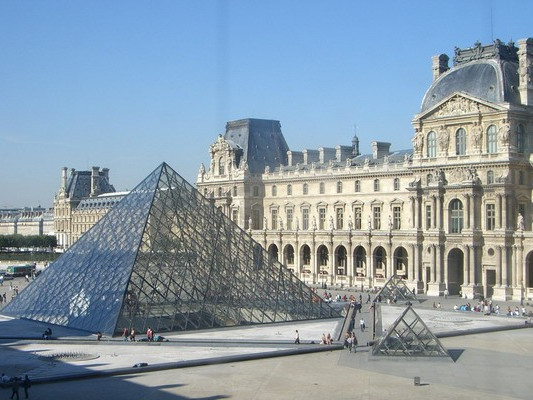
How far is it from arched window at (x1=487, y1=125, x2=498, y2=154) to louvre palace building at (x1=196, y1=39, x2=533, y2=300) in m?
0.06

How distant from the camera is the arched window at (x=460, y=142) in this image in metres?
59.6

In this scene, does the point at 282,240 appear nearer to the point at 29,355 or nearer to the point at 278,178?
the point at 278,178

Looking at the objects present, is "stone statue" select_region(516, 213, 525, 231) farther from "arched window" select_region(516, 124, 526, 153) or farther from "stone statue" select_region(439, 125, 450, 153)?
"stone statue" select_region(439, 125, 450, 153)

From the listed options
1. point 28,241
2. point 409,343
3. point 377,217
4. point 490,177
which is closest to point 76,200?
point 28,241

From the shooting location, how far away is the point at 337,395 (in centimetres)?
2703

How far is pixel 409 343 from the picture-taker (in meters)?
34.4

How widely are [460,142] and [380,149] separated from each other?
15.0 metres

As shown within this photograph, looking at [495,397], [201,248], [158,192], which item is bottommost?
[495,397]

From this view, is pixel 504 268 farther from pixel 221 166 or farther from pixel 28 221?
pixel 28 221

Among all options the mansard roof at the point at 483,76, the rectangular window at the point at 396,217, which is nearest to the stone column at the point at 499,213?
the mansard roof at the point at 483,76

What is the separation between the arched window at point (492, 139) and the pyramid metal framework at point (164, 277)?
1801 centimetres

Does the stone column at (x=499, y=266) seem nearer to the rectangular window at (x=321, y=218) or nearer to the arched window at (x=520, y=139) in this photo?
the arched window at (x=520, y=139)

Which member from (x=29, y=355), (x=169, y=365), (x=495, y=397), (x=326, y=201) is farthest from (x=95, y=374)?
(x=326, y=201)

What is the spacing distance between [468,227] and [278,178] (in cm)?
2612
